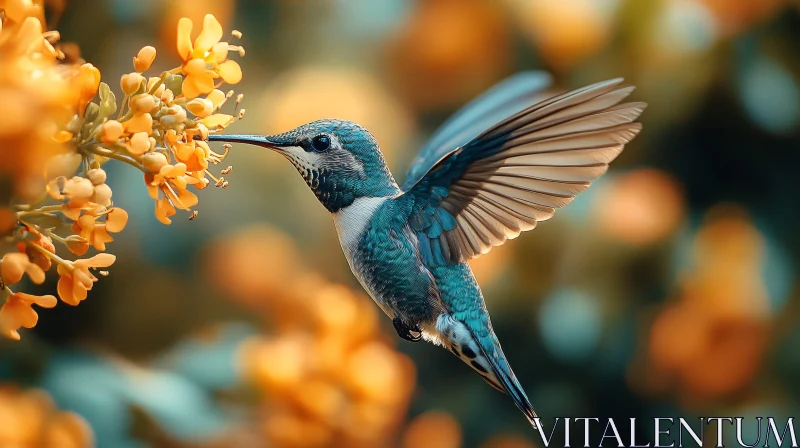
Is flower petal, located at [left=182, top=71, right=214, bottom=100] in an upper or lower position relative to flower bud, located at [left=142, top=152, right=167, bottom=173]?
upper

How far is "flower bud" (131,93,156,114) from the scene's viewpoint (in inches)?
19.3

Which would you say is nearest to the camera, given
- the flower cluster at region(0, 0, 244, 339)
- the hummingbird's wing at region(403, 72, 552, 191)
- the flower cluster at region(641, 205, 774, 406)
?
the flower cluster at region(0, 0, 244, 339)

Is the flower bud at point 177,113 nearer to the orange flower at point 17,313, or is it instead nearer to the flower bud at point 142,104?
the flower bud at point 142,104

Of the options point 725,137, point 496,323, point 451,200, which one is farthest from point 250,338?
point 725,137

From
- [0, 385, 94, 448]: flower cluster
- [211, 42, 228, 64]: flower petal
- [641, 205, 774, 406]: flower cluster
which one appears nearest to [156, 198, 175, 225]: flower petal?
[211, 42, 228, 64]: flower petal

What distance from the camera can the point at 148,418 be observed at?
127 cm

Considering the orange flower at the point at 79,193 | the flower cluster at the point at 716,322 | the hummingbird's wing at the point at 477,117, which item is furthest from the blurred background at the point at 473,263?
the orange flower at the point at 79,193

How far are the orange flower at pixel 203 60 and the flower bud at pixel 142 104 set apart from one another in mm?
36

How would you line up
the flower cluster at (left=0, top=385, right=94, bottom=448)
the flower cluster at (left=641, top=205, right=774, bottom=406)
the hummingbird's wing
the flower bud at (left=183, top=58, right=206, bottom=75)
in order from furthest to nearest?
the flower cluster at (left=641, top=205, right=774, bottom=406) < the flower cluster at (left=0, top=385, right=94, bottom=448) < the hummingbird's wing < the flower bud at (left=183, top=58, right=206, bottom=75)

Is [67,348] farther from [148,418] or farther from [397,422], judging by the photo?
[397,422]

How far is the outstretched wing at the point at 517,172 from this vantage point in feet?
1.87

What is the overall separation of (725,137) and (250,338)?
2.97 feet

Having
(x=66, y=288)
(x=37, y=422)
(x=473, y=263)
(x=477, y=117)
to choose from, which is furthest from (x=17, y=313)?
(x=473, y=263)

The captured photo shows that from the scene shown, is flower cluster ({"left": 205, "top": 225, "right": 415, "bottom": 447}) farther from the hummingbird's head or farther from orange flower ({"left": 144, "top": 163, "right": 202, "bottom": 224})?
orange flower ({"left": 144, "top": 163, "right": 202, "bottom": 224})
